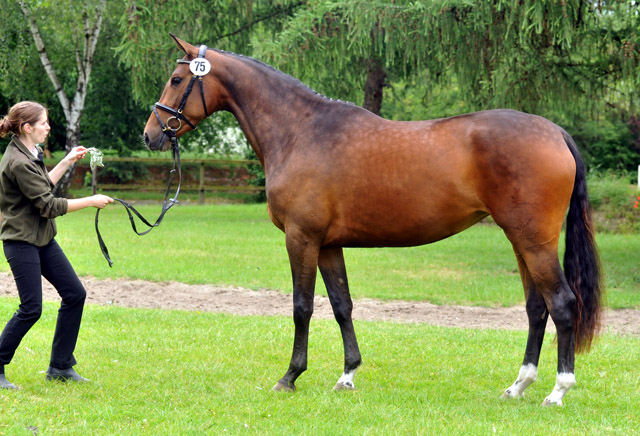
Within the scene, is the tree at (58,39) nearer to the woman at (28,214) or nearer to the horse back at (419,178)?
the woman at (28,214)

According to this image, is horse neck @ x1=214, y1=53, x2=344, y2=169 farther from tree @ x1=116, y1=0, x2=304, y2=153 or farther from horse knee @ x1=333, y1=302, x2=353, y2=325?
tree @ x1=116, y1=0, x2=304, y2=153

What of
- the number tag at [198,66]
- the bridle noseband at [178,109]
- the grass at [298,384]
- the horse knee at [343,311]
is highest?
the number tag at [198,66]

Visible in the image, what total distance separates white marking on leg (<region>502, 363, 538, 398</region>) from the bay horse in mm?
10

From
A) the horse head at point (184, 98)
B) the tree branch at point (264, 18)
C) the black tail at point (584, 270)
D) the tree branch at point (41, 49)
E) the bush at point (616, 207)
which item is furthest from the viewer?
the tree branch at point (41, 49)

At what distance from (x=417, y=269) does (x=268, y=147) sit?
6702mm

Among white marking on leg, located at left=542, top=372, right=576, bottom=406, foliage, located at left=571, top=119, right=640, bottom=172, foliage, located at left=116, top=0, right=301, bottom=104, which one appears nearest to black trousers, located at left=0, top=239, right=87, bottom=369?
white marking on leg, located at left=542, top=372, right=576, bottom=406

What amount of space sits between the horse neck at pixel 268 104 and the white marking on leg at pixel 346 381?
1.62 m

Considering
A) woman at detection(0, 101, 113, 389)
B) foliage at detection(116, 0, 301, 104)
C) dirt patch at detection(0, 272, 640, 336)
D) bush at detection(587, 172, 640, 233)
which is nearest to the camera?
woman at detection(0, 101, 113, 389)

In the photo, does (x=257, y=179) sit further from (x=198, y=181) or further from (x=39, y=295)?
(x=39, y=295)

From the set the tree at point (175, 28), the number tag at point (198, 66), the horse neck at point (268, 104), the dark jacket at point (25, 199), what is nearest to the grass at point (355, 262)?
the tree at point (175, 28)

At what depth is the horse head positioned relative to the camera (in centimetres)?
527

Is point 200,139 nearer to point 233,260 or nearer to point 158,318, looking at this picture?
point 233,260

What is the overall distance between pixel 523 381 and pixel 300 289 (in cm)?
170

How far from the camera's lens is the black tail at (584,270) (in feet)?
16.4
